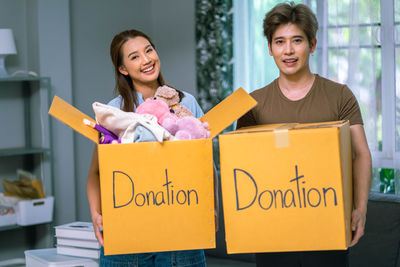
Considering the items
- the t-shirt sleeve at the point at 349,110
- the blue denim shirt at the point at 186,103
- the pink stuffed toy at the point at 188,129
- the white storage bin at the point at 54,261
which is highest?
the blue denim shirt at the point at 186,103

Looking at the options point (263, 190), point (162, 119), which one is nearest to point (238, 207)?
point (263, 190)

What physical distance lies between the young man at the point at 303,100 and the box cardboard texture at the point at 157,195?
0.31m

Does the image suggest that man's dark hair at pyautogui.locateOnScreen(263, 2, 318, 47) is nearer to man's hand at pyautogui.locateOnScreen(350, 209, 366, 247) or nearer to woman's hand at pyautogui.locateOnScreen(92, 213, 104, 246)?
man's hand at pyautogui.locateOnScreen(350, 209, 366, 247)

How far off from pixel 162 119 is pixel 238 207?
311 mm

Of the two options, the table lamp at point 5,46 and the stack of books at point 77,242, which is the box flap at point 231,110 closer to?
the stack of books at point 77,242

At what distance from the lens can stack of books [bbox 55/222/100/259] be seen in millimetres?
2460

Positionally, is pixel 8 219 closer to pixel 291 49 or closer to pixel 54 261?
pixel 54 261

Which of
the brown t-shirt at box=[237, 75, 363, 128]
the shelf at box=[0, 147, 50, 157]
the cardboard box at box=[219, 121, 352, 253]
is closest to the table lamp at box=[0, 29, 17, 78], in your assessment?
the shelf at box=[0, 147, 50, 157]

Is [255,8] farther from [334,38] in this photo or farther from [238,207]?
[238,207]

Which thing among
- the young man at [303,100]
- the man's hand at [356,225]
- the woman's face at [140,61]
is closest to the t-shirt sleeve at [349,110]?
the young man at [303,100]

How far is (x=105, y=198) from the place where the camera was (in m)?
1.44

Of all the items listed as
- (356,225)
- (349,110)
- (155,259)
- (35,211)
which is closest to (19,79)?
(35,211)

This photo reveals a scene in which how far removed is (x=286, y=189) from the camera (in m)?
1.37

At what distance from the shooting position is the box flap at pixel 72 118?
4.89 feet
